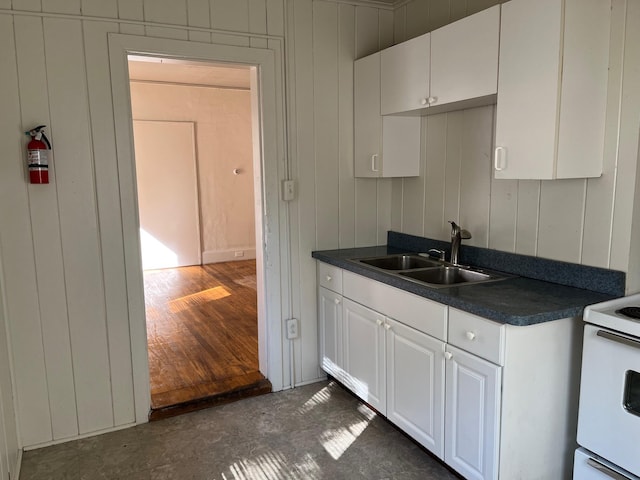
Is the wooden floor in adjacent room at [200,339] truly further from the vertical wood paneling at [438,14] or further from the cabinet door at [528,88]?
the vertical wood paneling at [438,14]

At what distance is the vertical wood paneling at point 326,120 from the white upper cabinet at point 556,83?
1.28 metres

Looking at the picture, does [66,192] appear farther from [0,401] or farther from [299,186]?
[299,186]

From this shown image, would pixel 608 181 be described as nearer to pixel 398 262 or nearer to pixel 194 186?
pixel 398 262

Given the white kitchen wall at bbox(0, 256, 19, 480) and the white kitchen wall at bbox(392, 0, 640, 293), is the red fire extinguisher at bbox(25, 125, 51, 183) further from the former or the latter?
the white kitchen wall at bbox(392, 0, 640, 293)

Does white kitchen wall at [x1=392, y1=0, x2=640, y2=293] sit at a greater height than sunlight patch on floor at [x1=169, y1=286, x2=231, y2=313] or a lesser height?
greater

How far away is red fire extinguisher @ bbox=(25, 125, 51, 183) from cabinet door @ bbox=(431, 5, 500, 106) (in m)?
1.95

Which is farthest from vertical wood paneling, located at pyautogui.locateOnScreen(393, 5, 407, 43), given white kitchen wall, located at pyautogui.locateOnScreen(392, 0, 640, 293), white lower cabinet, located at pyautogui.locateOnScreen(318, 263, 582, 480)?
white lower cabinet, located at pyautogui.locateOnScreen(318, 263, 582, 480)

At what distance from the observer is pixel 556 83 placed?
1.89 m

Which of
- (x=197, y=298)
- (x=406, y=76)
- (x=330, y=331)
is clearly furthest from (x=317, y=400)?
(x=197, y=298)

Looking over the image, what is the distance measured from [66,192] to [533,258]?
2369 mm

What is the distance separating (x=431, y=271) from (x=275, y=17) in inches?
69.2

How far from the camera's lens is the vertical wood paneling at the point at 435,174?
2914mm

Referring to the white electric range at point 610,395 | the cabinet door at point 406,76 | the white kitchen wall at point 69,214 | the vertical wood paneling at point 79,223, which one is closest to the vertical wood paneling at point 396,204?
the cabinet door at point 406,76

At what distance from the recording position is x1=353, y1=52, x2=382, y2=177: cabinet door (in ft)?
9.83
